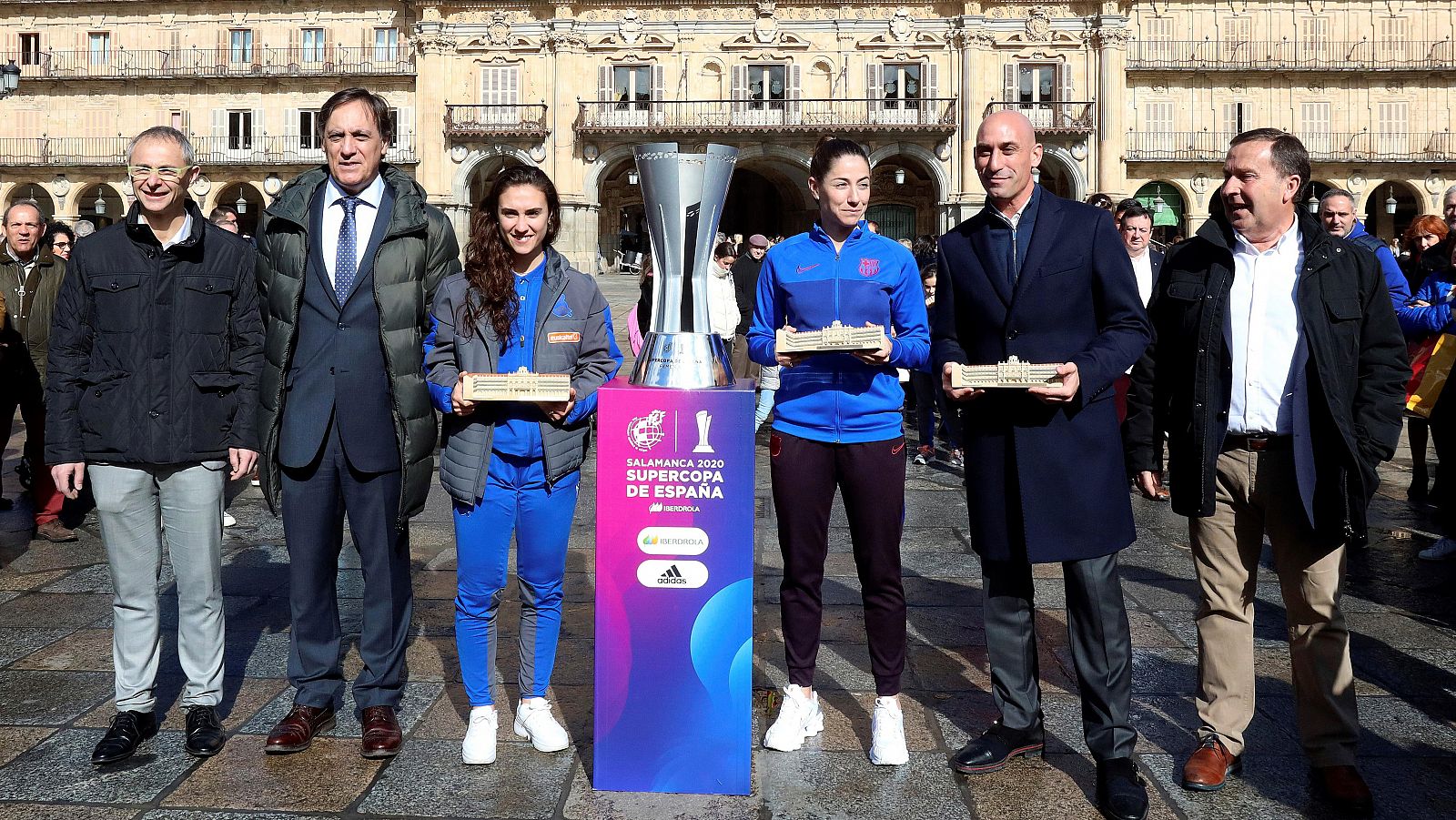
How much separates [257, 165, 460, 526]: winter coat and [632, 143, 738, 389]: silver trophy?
27.0 inches

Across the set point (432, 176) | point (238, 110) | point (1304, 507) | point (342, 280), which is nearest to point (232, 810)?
point (342, 280)

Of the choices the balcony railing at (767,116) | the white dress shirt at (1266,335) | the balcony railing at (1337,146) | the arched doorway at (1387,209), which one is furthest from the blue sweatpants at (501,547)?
the arched doorway at (1387,209)

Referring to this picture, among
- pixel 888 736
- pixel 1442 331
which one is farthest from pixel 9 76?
pixel 1442 331

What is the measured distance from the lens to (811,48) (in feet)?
102

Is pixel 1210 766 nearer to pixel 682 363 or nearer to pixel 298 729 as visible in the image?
pixel 682 363

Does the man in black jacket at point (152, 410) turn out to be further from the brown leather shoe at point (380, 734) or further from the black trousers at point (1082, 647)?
the black trousers at point (1082, 647)

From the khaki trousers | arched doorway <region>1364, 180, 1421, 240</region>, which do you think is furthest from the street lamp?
arched doorway <region>1364, 180, 1421, 240</region>

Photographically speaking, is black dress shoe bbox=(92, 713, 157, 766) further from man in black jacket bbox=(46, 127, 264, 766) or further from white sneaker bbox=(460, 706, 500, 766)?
white sneaker bbox=(460, 706, 500, 766)

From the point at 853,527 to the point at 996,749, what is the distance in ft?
2.33

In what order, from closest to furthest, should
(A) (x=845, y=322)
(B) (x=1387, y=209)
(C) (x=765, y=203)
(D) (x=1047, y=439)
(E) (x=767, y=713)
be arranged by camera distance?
(D) (x=1047, y=439)
(A) (x=845, y=322)
(E) (x=767, y=713)
(B) (x=1387, y=209)
(C) (x=765, y=203)

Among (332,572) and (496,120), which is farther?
(496,120)

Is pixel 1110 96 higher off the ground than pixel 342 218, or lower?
higher

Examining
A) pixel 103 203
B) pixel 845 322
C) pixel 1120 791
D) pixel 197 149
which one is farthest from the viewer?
pixel 103 203

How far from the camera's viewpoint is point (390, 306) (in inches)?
129
